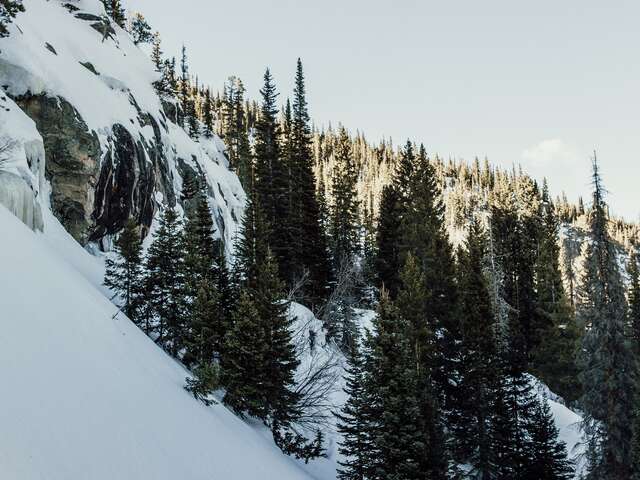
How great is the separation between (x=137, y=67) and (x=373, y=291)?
2892 centimetres

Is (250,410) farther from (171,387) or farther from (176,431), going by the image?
(176,431)

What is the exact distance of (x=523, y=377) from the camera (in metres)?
29.3

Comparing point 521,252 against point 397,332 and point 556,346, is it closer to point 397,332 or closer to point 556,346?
point 556,346

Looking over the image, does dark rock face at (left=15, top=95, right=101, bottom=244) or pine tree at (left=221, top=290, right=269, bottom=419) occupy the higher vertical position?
dark rock face at (left=15, top=95, right=101, bottom=244)

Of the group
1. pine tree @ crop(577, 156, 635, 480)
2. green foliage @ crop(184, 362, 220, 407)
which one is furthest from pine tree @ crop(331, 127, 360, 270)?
green foliage @ crop(184, 362, 220, 407)

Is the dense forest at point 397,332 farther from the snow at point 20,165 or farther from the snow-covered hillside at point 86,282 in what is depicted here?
the snow at point 20,165

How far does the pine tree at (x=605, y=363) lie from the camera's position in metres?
18.5

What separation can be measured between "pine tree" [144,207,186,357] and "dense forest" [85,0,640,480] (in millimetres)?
69

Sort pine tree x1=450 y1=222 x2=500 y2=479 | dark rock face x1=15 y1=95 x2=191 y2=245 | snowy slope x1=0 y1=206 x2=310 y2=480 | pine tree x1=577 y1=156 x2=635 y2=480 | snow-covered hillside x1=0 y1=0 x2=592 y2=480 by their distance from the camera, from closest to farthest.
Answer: snowy slope x1=0 y1=206 x2=310 y2=480, snow-covered hillside x1=0 y1=0 x2=592 y2=480, pine tree x1=577 y1=156 x2=635 y2=480, dark rock face x1=15 y1=95 x2=191 y2=245, pine tree x1=450 y1=222 x2=500 y2=479

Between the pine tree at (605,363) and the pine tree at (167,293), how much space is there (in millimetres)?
17711

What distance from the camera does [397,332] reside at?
1923cm

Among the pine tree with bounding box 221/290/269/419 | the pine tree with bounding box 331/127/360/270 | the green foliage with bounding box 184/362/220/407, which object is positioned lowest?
the green foliage with bounding box 184/362/220/407

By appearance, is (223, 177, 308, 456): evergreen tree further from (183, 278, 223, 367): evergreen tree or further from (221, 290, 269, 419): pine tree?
(183, 278, 223, 367): evergreen tree

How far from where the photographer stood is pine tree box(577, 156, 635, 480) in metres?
18.5
